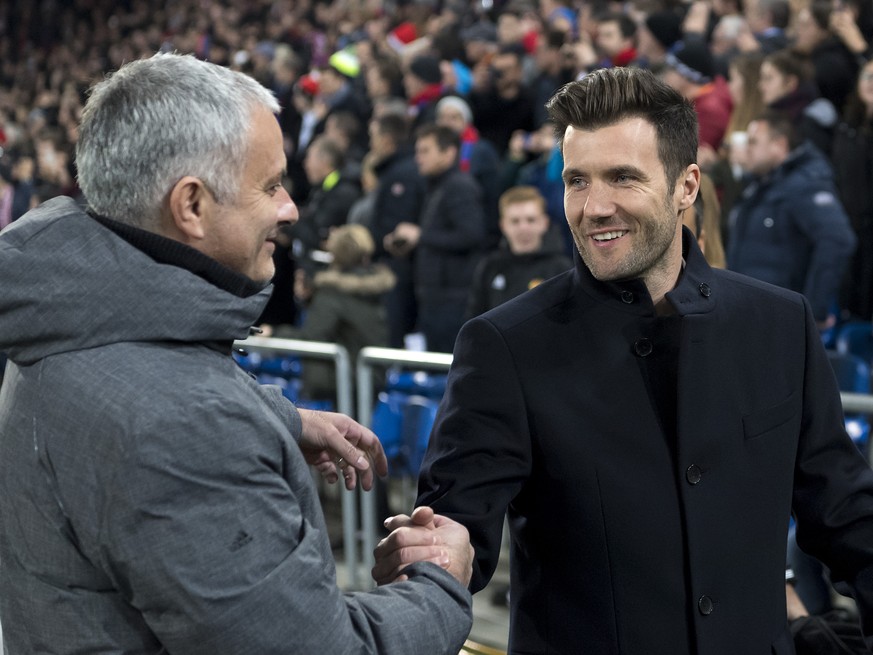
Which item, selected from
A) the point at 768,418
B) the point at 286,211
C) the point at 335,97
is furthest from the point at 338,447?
the point at 335,97

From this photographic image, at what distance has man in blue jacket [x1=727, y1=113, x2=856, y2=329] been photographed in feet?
21.3

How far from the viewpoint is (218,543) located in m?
1.67

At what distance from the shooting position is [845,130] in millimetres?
7203

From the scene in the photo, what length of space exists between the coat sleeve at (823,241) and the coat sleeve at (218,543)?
5.18 metres

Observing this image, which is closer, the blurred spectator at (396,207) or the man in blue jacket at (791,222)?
the man in blue jacket at (791,222)

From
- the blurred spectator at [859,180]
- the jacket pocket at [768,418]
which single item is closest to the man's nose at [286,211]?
the jacket pocket at [768,418]

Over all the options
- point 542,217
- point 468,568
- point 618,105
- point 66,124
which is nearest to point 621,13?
point 542,217

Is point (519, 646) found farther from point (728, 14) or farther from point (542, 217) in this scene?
point (728, 14)

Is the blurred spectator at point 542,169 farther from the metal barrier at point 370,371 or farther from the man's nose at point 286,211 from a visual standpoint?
the man's nose at point 286,211

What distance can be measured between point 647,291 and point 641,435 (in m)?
0.29

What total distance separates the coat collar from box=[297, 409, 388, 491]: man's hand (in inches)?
21.4

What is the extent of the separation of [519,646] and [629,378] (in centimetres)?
57

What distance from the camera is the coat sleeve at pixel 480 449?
2.34 metres

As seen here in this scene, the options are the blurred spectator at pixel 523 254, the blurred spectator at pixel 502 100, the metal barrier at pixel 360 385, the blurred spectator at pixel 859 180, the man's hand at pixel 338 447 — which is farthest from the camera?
the blurred spectator at pixel 502 100
